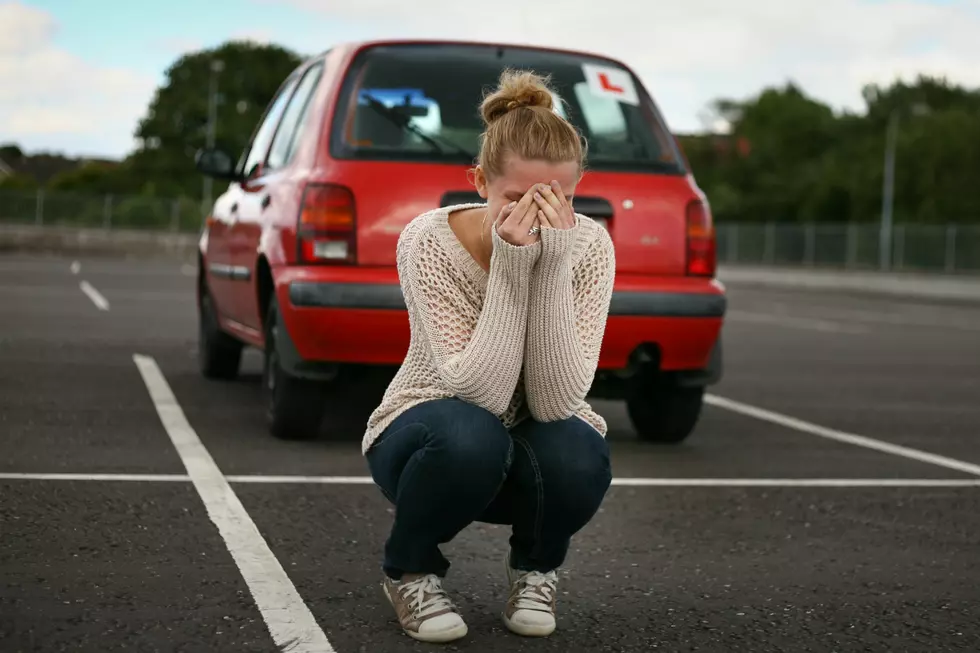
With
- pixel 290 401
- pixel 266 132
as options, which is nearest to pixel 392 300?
pixel 290 401

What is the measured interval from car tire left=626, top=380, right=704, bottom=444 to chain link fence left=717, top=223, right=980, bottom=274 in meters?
41.8

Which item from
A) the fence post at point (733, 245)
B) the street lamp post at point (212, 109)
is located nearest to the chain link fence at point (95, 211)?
the street lamp post at point (212, 109)

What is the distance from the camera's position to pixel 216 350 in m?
9.89

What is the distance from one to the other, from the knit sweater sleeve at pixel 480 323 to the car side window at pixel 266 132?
482cm

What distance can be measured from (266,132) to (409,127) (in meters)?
1.87

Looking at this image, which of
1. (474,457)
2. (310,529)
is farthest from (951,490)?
(474,457)

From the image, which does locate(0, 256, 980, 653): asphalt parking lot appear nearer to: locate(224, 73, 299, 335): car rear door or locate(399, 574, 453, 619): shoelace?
locate(399, 574, 453, 619): shoelace

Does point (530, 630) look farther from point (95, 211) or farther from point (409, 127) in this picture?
point (95, 211)

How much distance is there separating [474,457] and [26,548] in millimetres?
1627

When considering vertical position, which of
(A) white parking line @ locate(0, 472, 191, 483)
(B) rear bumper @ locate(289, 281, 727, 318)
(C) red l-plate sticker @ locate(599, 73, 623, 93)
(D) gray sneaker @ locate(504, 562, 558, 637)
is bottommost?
(A) white parking line @ locate(0, 472, 191, 483)

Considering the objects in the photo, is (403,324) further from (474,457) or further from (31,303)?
(31,303)

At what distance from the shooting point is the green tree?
88312 mm

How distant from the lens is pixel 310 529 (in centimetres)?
528

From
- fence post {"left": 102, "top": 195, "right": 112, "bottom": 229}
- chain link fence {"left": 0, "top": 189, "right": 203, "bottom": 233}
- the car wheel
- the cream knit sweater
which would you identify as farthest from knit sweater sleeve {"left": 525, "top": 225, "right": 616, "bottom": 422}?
fence post {"left": 102, "top": 195, "right": 112, "bottom": 229}
